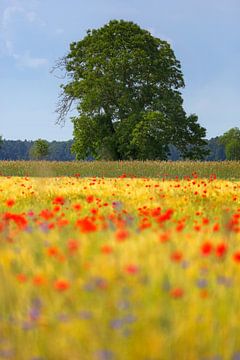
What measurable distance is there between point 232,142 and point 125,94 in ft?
192

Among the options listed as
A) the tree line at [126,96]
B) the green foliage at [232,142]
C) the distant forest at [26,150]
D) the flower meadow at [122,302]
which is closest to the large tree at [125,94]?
the tree line at [126,96]

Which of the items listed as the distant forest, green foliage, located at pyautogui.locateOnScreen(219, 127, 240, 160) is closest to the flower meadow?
green foliage, located at pyautogui.locateOnScreen(219, 127, 240, 160)

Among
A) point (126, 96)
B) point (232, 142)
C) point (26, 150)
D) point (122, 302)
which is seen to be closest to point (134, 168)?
point (126, 96)

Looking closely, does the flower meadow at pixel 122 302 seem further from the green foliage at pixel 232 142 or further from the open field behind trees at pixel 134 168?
the green foliage at pixel 232 142

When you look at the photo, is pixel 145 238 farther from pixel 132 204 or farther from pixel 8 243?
pixel 132 204

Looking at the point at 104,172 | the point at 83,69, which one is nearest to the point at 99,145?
the point at 83,69

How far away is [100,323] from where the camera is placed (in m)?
2.87

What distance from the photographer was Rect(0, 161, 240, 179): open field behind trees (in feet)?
85.3

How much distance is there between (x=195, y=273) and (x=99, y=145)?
1355 inches

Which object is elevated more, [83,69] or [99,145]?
[83,69]

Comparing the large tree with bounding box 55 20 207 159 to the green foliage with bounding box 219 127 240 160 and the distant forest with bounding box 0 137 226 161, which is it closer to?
the green foliage with bounding box 219 127 240 160

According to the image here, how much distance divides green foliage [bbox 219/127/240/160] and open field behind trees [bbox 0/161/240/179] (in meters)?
60.5

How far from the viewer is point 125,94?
3481 cm

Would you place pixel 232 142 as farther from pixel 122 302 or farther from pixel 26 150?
pixel 122 302
